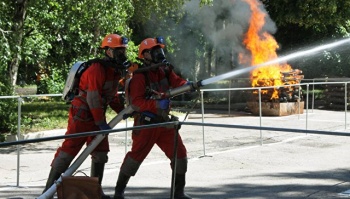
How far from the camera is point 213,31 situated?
24.8m

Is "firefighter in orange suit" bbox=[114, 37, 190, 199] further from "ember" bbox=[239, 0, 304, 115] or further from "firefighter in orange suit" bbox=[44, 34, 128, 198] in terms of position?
"ember" bbox=[239, 0, 304, 115]

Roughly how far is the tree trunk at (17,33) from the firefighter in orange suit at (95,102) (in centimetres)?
566

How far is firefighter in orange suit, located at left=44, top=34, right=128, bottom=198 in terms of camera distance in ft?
20.8

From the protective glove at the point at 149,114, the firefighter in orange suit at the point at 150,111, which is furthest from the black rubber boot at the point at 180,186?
the protective glove at the point at 149,114

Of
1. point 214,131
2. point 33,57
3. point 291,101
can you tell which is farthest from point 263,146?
point 291,101

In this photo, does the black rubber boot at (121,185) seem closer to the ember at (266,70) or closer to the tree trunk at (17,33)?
the tree trunk at (17,33)

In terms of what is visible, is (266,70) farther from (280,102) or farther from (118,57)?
(118,57)

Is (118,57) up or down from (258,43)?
down

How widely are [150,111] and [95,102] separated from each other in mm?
538

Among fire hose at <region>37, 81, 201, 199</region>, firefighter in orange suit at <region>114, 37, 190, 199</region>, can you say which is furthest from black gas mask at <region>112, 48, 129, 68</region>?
fire hose at <region>37, 81, 201, 199</region>

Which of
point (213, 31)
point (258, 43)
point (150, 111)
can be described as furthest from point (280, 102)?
point (150, 111)

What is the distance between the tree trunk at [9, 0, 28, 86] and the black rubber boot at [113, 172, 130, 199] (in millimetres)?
6039

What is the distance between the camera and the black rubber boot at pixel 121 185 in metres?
6.50

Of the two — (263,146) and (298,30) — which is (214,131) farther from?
(298,30)
